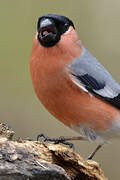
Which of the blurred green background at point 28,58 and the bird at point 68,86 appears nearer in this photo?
the bird at point 68,86

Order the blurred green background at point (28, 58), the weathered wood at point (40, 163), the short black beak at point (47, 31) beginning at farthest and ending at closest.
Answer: the blurred green background at point (28, 58), the short black beak at point (47, 31), the weathered wood at point (40, 163)

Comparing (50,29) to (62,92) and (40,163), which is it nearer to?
(62,92)

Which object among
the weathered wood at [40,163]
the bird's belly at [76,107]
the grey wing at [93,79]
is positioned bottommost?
the weathered wood at [40,163]

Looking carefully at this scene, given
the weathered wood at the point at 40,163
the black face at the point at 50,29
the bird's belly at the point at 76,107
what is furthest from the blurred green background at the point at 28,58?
the weathered wood at the point at 40,163

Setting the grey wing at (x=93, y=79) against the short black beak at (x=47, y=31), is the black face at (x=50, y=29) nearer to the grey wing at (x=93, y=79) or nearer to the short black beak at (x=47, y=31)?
the short black beak at (x=47, y=31)

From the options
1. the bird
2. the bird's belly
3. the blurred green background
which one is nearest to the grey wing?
the bird

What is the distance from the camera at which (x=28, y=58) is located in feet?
23.1

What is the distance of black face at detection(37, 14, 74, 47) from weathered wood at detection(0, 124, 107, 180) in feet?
3.87

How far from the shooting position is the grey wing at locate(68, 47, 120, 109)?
452 cm

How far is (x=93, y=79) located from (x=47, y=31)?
729mm

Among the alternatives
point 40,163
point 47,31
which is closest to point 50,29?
point 47,31

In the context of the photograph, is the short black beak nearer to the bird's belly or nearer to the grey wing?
the grey wing

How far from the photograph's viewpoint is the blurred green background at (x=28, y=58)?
21.7ft

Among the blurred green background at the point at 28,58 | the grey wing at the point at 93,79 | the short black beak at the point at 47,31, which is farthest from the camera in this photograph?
the blurred green background at the point at 28,58
